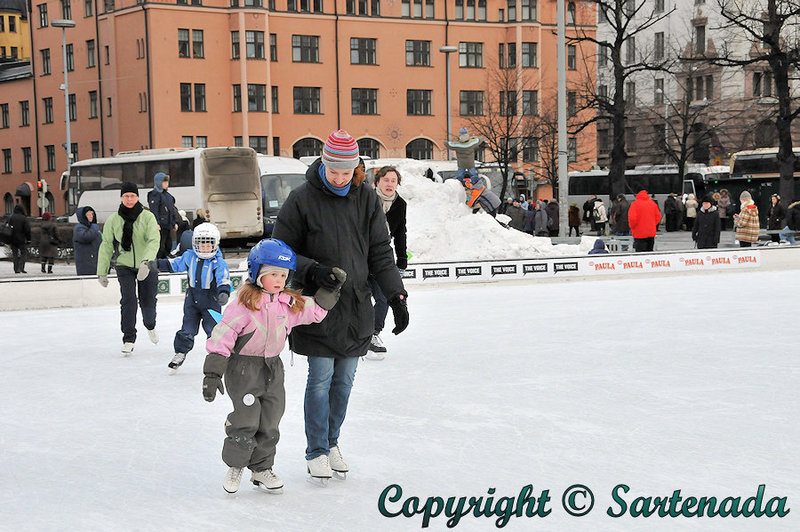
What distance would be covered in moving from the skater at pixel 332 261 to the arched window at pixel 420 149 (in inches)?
2054

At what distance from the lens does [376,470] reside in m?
5.61

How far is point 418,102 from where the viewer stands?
190ft

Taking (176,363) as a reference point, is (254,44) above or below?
above

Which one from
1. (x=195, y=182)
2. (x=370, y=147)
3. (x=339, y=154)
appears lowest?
(x=339, y=154)

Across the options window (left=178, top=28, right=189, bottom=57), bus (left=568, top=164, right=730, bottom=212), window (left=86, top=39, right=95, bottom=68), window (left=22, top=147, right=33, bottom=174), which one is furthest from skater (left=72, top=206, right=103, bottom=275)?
window (left=22, top=147, right=33, bottom=174)

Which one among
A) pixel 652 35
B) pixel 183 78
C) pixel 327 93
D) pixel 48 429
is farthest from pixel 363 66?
pixel 48 429

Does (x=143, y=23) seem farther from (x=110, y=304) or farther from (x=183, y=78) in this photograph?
(x=110, y=304)

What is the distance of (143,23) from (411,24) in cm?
1472

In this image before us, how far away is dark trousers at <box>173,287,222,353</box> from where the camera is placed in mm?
9008

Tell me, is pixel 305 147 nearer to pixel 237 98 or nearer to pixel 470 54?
pixel 237 98

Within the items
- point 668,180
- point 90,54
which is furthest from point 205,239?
point 90,54

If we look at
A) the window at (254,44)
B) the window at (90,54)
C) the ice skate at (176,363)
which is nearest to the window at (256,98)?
the window at (254,44)

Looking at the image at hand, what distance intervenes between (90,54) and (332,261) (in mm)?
55084

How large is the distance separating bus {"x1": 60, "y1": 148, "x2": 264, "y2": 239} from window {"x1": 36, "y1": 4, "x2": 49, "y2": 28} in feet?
89.7
